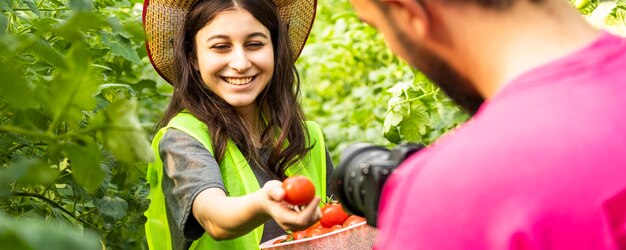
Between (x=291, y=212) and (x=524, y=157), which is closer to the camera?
(x=524, y=157)

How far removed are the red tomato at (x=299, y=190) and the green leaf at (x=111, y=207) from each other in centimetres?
85

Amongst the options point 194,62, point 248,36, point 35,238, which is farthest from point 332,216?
point 35,238

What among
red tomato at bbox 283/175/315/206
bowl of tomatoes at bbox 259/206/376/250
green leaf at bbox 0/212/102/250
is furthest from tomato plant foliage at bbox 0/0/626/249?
bowl of tomatoes at bbox 259/206/376/250

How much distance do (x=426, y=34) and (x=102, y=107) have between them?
153 centimetres

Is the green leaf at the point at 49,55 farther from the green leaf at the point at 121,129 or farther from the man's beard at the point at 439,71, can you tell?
the man's beard at the point at 439,71

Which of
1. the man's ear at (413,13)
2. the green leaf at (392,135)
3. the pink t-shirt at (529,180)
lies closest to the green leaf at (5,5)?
the man's ear at (413,13)

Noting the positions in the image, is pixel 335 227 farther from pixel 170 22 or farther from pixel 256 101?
pixel 170 22

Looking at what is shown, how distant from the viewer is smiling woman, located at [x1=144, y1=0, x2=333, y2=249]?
9.47ft

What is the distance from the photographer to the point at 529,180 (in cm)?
115

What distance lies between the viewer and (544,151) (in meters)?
1.16

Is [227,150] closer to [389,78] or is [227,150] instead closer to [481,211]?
[481,211]

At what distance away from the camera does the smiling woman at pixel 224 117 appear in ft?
9.47

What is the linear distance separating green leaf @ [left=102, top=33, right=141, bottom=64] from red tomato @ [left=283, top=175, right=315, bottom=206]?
1.08m

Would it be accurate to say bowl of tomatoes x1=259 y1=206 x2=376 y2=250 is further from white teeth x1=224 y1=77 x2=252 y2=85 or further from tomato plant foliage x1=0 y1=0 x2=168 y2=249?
white teeth x1=224 y1=77 x2=252 y2=85
